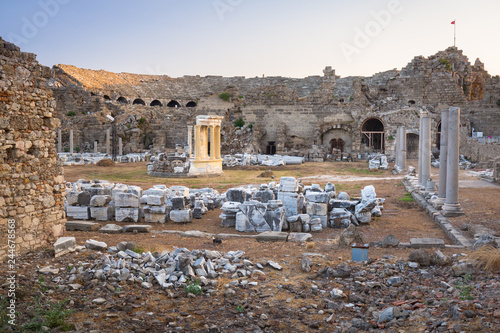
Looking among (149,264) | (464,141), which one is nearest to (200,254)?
(149,264)

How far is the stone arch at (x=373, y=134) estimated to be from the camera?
124 feet

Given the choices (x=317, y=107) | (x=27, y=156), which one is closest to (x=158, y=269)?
(x=27, y=156)

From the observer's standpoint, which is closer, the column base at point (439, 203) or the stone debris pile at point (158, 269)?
the stone debris pile at point (158, 269)

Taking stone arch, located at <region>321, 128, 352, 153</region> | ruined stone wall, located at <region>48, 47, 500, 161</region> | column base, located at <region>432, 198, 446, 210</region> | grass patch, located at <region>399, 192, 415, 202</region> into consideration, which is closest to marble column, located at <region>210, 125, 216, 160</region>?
ruined stone wall, located at <region>48, 47, 500, 161</region>

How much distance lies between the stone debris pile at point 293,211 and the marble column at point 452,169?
1.91 m

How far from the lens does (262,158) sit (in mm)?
32000

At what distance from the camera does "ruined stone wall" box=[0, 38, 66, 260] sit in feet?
24.5

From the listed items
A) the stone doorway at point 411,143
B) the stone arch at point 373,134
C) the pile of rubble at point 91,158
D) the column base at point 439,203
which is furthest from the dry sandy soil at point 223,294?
the stone arch at point 373,134

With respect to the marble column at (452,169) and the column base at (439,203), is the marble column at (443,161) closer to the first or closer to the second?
the column base at (439,203)

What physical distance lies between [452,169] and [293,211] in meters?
4.69

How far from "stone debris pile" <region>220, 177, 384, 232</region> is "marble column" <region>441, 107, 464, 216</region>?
1913mm

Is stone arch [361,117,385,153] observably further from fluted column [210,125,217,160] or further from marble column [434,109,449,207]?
marble column [434,109,449,207]

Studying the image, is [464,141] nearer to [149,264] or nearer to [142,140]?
[142,140]

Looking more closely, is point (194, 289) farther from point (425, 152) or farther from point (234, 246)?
point (425, 152)
